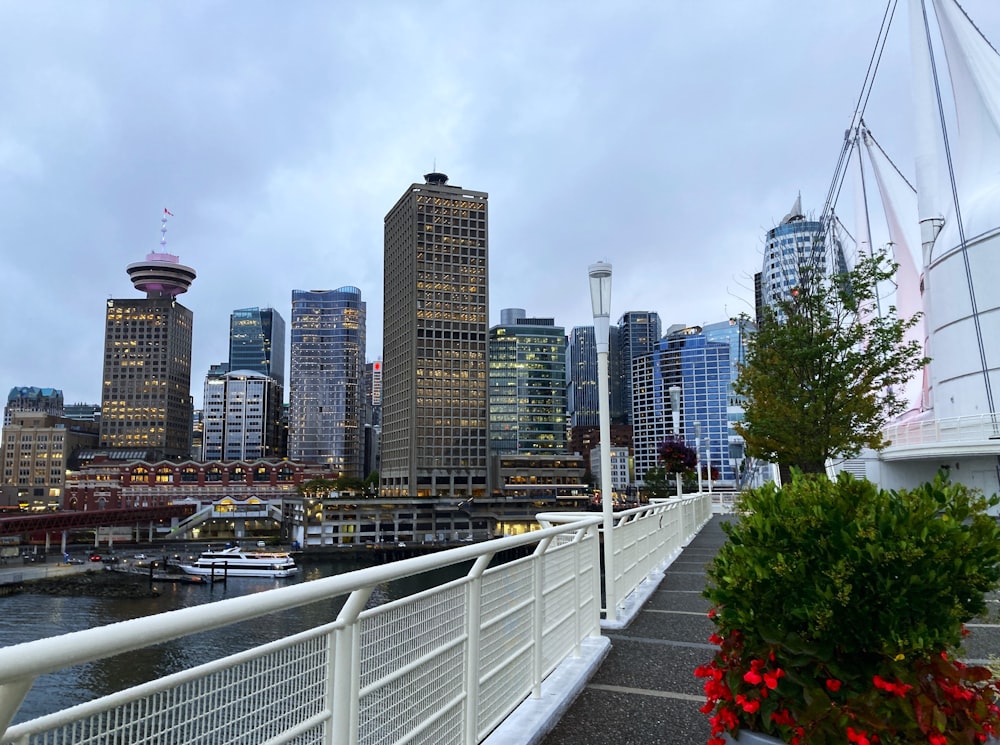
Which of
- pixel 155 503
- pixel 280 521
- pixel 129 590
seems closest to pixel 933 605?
pixel 129 590

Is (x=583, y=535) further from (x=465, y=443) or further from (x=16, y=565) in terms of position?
(x=465, y=443)

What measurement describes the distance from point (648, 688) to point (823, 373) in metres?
16.0

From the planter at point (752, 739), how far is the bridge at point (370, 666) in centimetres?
160

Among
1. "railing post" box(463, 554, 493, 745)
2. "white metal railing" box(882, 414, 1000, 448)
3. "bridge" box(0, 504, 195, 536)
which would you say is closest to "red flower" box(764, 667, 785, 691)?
"railing post" box(463, 554, 493, 745)

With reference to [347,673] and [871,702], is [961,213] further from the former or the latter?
Answer: [347,673]

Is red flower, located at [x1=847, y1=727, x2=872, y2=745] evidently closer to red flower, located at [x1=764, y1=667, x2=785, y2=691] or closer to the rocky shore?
red flower, located at [x1=764, y1=667, x2=785, y2=691]

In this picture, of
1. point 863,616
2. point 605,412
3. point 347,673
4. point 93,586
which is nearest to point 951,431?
point 605,412

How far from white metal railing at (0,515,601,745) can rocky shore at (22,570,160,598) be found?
260 ft

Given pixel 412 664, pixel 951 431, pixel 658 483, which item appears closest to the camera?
pixel 412 664

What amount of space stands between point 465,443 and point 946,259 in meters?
108

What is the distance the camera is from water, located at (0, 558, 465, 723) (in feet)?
121

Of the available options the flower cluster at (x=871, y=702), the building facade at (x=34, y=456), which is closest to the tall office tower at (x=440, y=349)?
the building facade at (x=34, y=456)

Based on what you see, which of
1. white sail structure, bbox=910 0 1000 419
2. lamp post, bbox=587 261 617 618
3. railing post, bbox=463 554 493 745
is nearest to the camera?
railing post, bbox=463 554 493 745

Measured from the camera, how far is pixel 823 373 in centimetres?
1961
